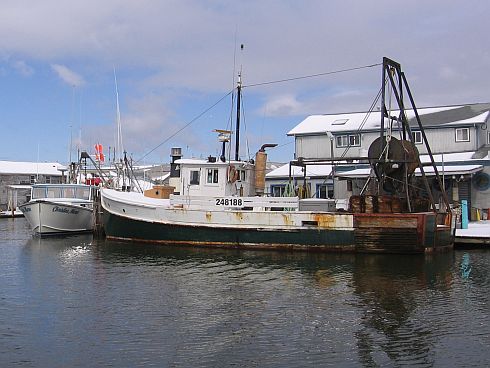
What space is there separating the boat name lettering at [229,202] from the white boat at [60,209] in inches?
416

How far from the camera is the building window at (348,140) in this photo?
37.1m

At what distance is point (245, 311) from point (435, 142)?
26.4m

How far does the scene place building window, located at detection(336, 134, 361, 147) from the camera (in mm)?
37094

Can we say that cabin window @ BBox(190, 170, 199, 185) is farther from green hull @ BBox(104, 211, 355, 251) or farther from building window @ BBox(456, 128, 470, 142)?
building window @ BBox(456, 128, 470, 142)

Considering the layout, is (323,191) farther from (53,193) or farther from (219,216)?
(53,193)

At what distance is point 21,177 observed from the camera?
→ 62875mm

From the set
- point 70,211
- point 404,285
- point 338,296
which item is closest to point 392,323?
point 338,296

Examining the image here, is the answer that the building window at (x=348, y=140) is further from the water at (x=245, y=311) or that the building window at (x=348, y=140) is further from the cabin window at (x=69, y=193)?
the water at (x=245, y=311)

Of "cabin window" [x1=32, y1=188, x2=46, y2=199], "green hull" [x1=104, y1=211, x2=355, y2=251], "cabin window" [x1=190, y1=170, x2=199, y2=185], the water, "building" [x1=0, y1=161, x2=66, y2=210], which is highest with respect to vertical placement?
"building" [x1=0, y1=161, x2=66, y2=210]

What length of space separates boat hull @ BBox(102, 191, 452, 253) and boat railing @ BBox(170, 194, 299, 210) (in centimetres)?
26

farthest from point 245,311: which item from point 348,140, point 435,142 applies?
point 348,140

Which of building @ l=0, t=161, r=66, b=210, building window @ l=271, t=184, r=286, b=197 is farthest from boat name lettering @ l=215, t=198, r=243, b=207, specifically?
building @ l=0, t=161, r=66, b=210

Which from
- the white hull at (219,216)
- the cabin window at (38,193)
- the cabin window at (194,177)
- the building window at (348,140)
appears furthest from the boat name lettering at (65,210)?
the building window at (348,140)

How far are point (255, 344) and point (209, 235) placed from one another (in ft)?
45.0
